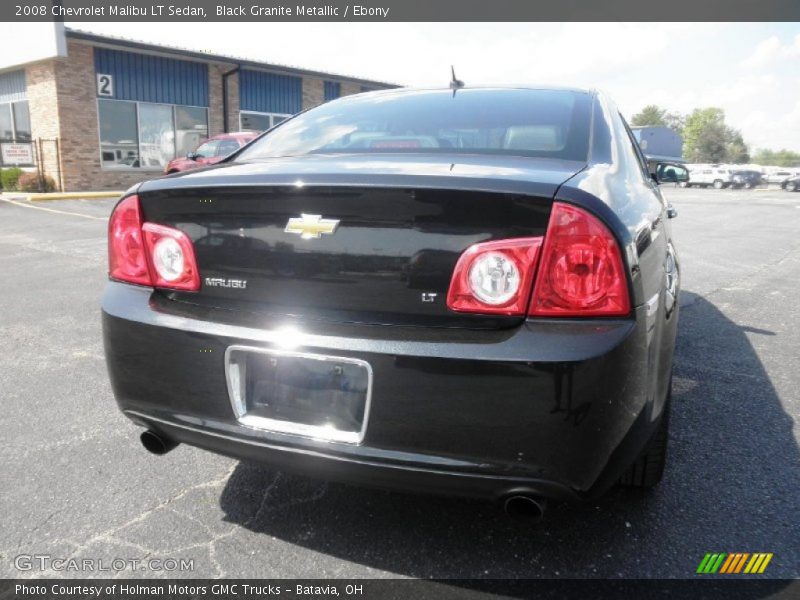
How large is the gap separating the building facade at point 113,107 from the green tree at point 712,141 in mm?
93863

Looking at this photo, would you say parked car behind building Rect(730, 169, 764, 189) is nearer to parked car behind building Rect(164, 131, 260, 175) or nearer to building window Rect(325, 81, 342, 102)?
building window Rect(325, 81, 342, 102)

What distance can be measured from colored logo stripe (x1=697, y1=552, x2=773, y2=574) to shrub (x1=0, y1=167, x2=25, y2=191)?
1962 centimetres

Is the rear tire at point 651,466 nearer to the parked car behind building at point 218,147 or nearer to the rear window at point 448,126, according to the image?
the rear window at point 448,126

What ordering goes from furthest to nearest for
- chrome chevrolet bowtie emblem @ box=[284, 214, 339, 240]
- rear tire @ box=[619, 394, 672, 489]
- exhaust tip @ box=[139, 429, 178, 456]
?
rear tire @ box=[619, 394, 672, 489] < exhaust tip @ box=[139, 429, 178, 456] < chrome chevrolet bowtie emblem @ box=[284, 214, 339, 240]

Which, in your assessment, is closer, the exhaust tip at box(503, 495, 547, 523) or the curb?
the exhaust tip at box(503, 495, 547, 523)

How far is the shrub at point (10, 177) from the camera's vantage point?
17.3m

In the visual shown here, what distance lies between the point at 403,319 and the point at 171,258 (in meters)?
0.80

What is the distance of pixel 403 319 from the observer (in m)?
1.66

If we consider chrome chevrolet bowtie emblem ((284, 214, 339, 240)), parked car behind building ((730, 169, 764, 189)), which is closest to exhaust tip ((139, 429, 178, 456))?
chrome chevrolet bowtie emblem ((284, 214, 339, 240))

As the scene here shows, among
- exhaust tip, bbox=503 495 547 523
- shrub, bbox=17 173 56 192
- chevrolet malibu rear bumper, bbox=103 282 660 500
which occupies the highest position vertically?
chevrolet malibu rear bumper, bbox=103 282 660 500

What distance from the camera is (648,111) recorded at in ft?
338

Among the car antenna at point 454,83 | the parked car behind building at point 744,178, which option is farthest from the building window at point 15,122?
the parked car behind building at point 744,178

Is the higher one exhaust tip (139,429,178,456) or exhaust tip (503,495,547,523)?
exhaust tip (503,495,547,523)

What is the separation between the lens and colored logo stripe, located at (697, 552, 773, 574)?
75.4 inches
